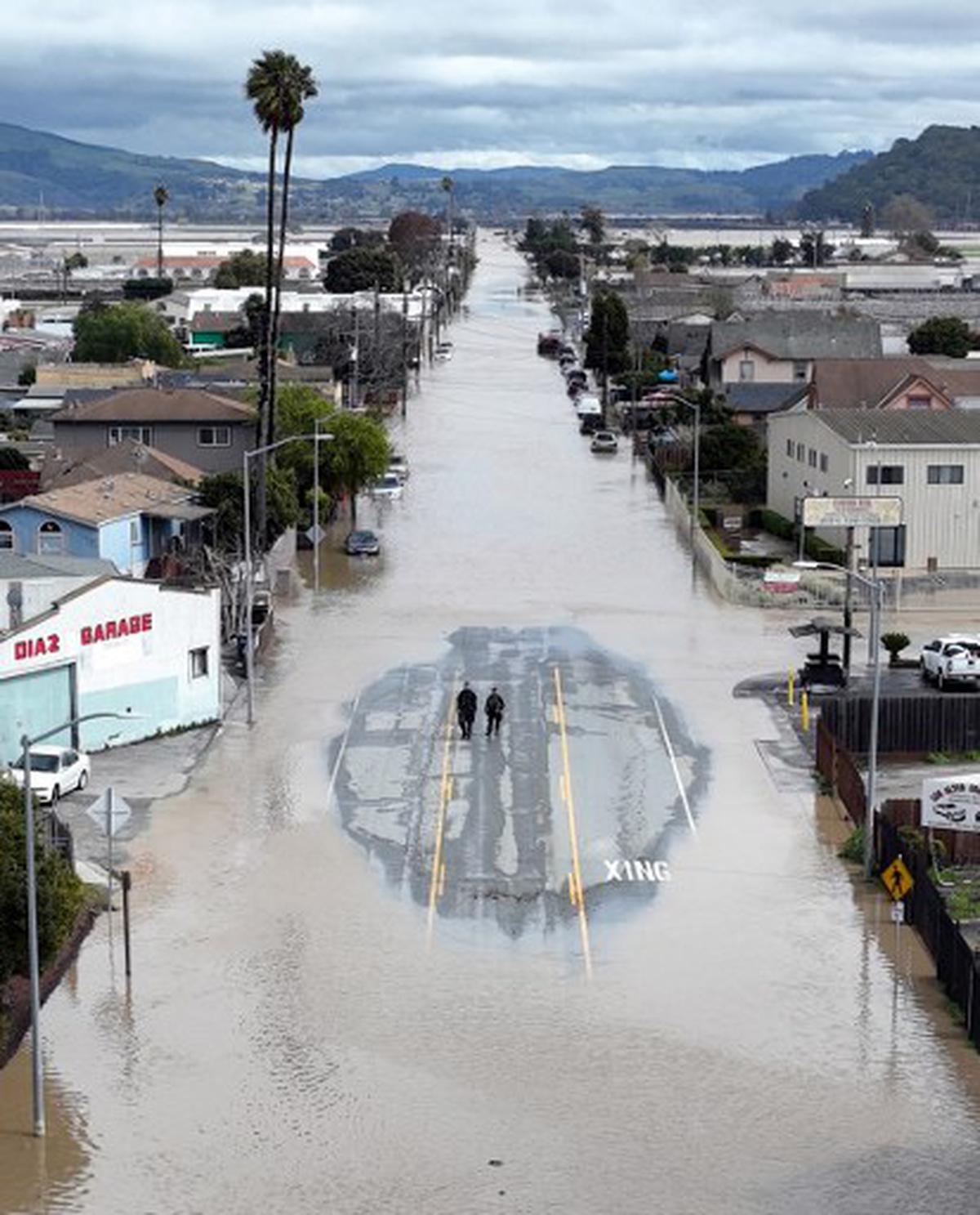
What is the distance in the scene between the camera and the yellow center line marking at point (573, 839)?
108 feet

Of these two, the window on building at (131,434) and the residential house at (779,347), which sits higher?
the residential house at (779,347)

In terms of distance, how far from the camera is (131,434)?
80875 mm

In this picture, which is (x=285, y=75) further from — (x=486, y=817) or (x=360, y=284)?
(x=360, y=284)

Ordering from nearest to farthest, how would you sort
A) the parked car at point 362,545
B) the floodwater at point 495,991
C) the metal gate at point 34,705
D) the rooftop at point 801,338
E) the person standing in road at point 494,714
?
the floodwater at point 495,991 < the metal gate at point 34,705 < the person standing in road at point 494,714 < the parked car at point 362,545 < the rooftop at point 801,338

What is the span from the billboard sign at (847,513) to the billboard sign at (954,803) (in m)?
21.3

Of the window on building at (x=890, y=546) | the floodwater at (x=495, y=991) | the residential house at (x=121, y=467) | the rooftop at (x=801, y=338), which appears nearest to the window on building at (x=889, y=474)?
the window on building at (x=890, y=546)

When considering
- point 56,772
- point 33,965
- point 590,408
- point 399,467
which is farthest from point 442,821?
point 590,408

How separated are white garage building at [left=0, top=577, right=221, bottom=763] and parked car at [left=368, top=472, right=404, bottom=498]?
38275mm

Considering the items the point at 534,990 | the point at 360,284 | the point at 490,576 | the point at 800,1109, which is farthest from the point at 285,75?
the point at 360,284

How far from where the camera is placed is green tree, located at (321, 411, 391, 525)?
76.4m

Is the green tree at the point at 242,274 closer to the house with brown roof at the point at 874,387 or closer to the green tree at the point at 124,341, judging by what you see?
the green tree at the point at 124,341

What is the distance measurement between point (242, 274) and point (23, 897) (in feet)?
543

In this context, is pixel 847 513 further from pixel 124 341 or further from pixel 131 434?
pixel 124 341

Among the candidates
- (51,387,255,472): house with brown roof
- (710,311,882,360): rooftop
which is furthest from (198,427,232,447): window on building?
(710,311,882,360): rooftop
